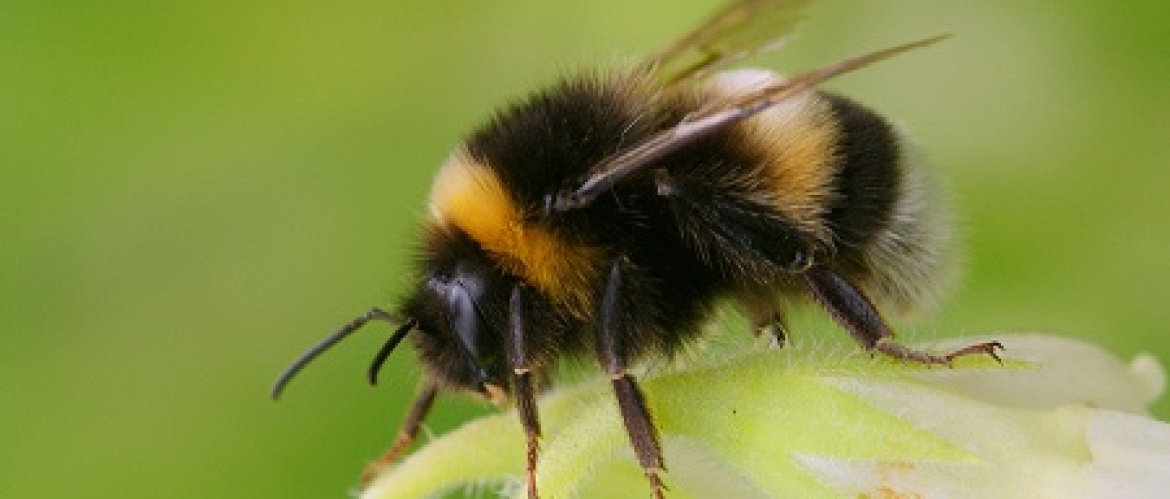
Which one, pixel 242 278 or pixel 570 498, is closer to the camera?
pixel 570 498

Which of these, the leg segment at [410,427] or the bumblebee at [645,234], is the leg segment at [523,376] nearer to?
the bumblebee at [645,234]

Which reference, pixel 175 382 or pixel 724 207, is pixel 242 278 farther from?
pixel 724 207

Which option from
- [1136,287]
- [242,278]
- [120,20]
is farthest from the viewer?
[120,20]

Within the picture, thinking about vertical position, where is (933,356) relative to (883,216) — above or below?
below

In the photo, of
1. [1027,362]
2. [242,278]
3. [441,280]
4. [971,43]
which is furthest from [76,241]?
[1027,362]

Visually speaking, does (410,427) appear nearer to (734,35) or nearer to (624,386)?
(624,386)

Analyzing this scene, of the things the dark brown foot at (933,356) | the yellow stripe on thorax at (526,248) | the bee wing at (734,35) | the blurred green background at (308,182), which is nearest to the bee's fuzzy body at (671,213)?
the yellow stripe on thorax at (526,248)

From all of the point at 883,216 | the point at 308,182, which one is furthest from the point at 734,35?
the point at 308,182
